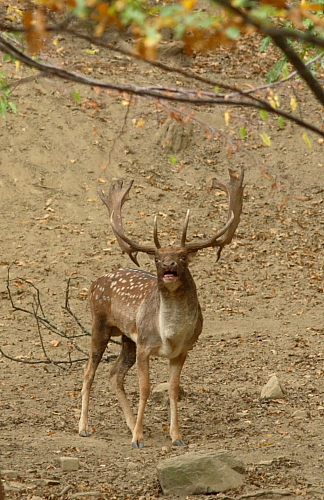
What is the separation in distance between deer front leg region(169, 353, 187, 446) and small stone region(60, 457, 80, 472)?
1.34 m

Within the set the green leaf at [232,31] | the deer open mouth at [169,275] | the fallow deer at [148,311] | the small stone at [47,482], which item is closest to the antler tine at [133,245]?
Answer: the fallow deer at [148,311]

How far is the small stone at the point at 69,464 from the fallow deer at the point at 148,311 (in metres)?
1.15

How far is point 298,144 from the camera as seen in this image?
18109 millimetres

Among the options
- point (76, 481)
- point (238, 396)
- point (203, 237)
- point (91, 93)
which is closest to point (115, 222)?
point (238, 396)

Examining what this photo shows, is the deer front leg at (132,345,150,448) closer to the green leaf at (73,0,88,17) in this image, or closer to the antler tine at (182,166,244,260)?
the antler tine at (182,166,244,260)

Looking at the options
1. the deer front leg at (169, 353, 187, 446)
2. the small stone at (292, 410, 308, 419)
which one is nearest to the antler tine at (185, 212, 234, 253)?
the deer front leg at (169, 353, 187, 446)

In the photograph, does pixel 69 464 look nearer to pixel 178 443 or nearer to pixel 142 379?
pixel 178 443

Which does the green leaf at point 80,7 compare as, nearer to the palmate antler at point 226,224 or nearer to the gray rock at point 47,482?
the gray rock at point 47,482

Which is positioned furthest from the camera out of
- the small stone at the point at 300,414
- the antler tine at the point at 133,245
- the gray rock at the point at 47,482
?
the small stone at the point at 300,414

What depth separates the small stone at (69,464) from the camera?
6.74 m

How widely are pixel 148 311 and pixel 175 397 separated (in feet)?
2.92

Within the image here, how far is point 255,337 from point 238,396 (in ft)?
7.86

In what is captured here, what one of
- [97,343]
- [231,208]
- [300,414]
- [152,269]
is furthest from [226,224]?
[152,269]

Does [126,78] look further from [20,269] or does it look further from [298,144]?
[20,269]
